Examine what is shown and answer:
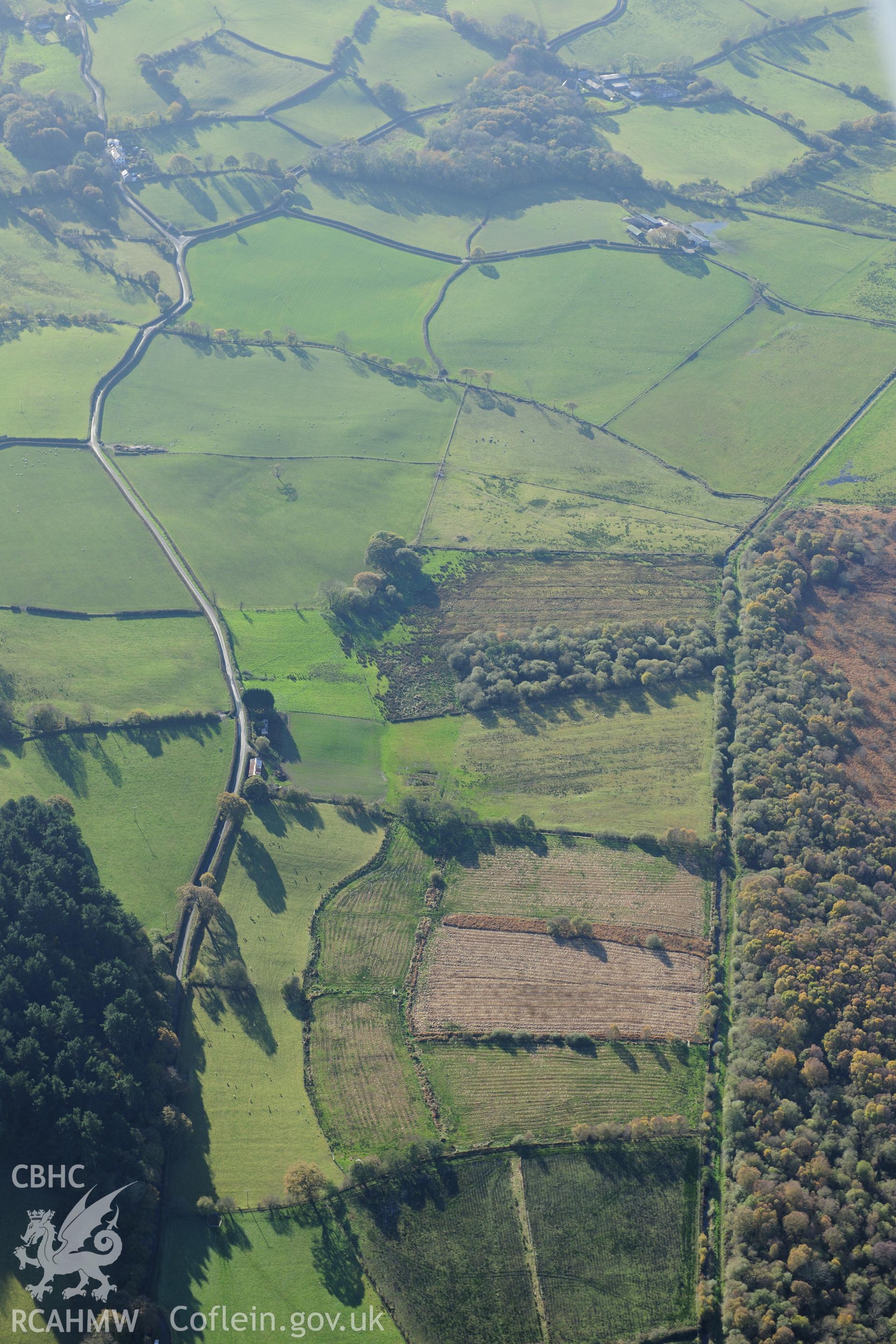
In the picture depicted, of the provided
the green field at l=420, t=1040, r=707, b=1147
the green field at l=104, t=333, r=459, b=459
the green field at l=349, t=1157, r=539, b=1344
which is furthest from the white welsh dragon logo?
the green field at l=104, t=333, r=459, b=459

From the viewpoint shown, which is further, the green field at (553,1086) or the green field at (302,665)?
the green field at (302,665)

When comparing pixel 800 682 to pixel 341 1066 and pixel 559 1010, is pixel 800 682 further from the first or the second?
pixel 341 1066

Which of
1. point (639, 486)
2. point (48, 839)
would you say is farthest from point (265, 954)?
point (639, 486)

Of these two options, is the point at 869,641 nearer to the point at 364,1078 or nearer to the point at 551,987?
the point at 551,987

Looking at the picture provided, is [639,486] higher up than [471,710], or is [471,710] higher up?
[639,486]

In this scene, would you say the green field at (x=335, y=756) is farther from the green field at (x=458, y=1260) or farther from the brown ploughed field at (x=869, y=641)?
the brown ploughed field at (x=869, y=641)

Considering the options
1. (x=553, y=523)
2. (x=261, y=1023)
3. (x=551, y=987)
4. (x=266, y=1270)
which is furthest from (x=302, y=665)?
(x=266, y=1270)

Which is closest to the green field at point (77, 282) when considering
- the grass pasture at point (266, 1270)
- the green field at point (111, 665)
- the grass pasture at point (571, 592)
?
the green field at point (111, 665)
